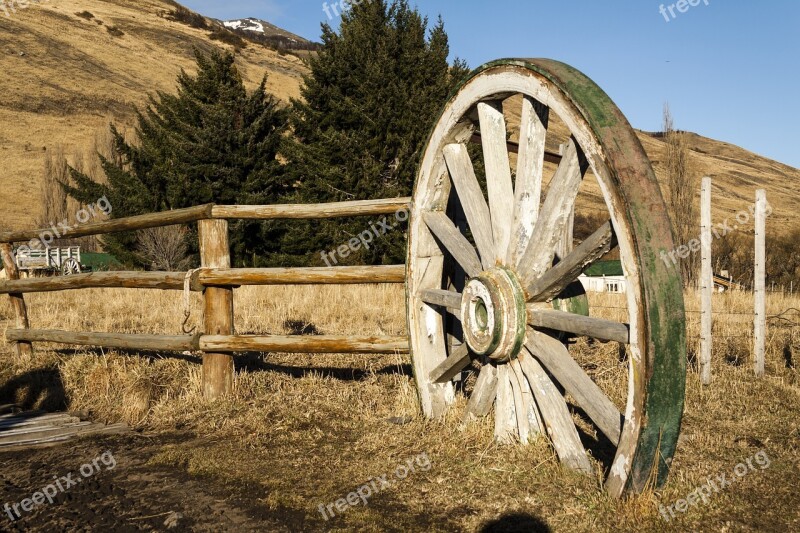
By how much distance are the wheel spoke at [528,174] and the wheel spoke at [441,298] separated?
1.77 feet

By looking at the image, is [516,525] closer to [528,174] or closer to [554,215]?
[554,215]

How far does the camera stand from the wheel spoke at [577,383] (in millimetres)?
2748

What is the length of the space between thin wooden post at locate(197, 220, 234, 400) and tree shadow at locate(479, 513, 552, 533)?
2786 millimetres

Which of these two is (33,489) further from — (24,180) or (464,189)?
(24,180)

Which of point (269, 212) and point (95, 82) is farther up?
point (95, 82)

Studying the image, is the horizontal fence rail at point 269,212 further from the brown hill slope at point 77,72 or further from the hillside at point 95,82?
the hillside at point 95,82

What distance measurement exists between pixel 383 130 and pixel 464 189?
15.0 metres

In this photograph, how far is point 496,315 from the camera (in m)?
3.25

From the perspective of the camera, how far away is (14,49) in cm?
5516

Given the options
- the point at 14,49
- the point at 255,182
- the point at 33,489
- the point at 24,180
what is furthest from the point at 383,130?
the point at 14,49

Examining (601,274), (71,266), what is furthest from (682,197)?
(71,266)

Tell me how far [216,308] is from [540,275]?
108 inches

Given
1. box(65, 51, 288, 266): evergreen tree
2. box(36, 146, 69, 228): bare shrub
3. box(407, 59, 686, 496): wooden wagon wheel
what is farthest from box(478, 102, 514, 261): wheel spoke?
box(36, 146, 69, 228): bare shrub

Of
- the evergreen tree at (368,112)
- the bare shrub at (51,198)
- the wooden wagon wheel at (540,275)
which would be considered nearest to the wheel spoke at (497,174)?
the wooden wagon wheel at (540,275)
